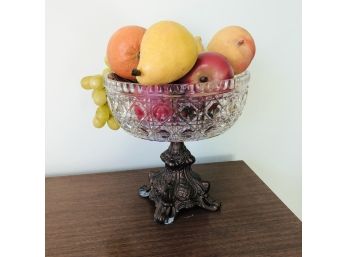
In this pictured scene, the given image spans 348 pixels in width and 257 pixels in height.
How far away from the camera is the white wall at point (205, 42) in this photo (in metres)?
0.73

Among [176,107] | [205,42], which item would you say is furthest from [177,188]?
[205,42]

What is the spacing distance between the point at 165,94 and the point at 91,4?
35 cm

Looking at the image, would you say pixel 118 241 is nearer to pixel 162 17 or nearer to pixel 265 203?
pixel 265 203

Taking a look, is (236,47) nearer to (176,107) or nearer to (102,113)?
(176,107)

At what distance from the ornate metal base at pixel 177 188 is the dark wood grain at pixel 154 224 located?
19 millimetres

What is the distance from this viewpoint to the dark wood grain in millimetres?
532

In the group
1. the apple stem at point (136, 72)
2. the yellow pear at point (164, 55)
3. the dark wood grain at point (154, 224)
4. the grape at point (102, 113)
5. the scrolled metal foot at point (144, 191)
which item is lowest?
the dark wood grain at point (154, 224)

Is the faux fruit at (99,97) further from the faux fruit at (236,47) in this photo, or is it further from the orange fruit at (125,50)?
the faux fruit at (236,47)

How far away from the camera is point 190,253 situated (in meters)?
0.52

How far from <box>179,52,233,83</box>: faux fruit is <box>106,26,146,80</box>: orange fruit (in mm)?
90

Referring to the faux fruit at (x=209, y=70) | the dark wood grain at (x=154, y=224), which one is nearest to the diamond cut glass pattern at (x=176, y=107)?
the faux fruit at (x=209, y=70)

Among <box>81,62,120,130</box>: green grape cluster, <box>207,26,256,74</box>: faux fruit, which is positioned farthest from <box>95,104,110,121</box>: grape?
<box>207,26,256,74</box>: faux fruit
